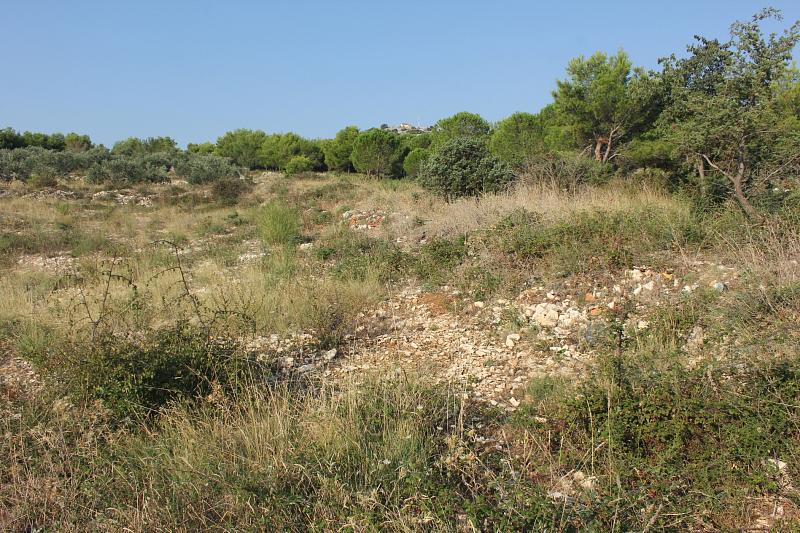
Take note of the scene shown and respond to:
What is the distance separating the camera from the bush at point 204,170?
850 inches

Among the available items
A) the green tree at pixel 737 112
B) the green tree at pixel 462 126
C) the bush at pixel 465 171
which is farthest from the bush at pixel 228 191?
the green tree at pixel 737 112

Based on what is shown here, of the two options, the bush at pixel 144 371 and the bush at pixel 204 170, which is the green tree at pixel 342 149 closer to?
the bush at pixel 204 170

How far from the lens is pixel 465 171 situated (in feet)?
34.2

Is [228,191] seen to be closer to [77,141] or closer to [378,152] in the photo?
[378,152]

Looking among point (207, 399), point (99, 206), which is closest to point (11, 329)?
point (207, 399)

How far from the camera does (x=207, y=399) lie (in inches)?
124

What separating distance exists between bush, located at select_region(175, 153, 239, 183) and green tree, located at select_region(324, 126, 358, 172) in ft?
25.2

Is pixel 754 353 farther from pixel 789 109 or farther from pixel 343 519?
pixel 789 109

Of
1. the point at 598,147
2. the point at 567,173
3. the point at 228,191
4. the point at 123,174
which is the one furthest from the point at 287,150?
the point at 567,173

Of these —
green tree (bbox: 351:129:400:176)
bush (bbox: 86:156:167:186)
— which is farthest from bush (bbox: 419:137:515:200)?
green tree (bbox: 351:129:400:176)

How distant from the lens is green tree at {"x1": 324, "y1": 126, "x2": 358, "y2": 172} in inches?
1281

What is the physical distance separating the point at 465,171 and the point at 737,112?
4.90m

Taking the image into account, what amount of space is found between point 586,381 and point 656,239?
328cm

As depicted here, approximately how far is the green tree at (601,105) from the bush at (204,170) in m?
14.2
